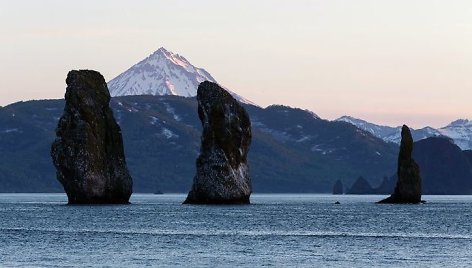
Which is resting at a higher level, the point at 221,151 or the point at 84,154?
the point at 221,151

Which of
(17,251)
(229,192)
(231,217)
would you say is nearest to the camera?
(17,251)

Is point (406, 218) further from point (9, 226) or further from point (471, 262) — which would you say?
point (471, 262)

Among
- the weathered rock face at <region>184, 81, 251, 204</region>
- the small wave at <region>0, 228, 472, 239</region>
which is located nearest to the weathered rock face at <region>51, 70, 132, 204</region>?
the weathered rock face at <region>184, 81, 251, 204</region>

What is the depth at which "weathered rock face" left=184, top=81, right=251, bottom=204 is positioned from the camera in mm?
190000

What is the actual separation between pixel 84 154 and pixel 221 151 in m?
21.6

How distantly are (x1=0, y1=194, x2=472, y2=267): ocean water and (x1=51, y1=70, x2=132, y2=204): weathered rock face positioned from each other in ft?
73.1

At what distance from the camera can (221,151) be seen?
629ft

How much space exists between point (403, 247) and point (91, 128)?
327ft

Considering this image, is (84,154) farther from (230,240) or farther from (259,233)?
(230,240)

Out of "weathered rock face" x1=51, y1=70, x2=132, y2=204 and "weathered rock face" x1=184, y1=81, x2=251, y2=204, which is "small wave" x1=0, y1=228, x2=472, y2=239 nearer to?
"weathered rock face" x1=51, y1=70, x2=132, y2=204

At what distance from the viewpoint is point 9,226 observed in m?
139

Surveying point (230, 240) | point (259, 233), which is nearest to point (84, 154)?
point (259, 233)

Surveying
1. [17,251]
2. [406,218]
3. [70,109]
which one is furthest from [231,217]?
[17,251]

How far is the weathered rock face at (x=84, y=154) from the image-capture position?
190500mm
